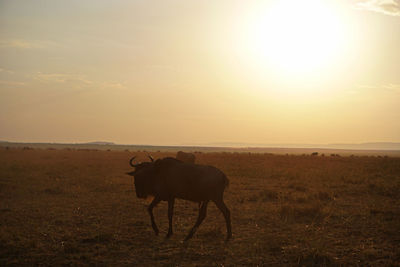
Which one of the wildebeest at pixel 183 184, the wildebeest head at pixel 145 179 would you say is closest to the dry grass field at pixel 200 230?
the wildebeest at pixel 183 184

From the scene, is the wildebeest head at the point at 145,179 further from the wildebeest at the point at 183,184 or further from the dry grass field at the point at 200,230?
the dry grass field at the point at 200,230

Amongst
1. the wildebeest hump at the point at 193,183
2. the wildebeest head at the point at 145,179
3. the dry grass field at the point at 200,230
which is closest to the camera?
the dry grass field at the point at 200,230

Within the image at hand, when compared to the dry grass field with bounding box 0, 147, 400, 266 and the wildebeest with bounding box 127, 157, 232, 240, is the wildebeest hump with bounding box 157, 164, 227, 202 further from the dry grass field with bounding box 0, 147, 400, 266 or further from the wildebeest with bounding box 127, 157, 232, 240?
the dry grass field with bounding box 0, 147, 400, 266

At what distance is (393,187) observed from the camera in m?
20.4

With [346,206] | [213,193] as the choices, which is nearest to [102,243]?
[213,193]

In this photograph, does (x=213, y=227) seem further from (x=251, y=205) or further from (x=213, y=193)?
(x=251, y=205)

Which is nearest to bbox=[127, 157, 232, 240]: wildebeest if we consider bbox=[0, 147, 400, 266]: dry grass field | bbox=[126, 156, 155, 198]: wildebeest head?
bbox=[126, 156, 155, 198]: wildebeest head

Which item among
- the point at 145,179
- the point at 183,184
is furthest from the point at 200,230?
the point at 145,179

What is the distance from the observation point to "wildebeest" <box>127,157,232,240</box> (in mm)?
9484

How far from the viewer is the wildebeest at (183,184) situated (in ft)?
31.1

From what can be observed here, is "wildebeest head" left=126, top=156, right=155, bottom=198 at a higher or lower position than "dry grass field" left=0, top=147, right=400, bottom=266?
higher

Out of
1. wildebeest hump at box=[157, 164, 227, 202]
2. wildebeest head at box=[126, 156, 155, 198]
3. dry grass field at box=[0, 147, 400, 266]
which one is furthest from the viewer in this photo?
wildebeest head at box=[126, 156, 155, 198]

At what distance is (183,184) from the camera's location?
9750mm

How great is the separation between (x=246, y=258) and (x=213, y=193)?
1.84 m
